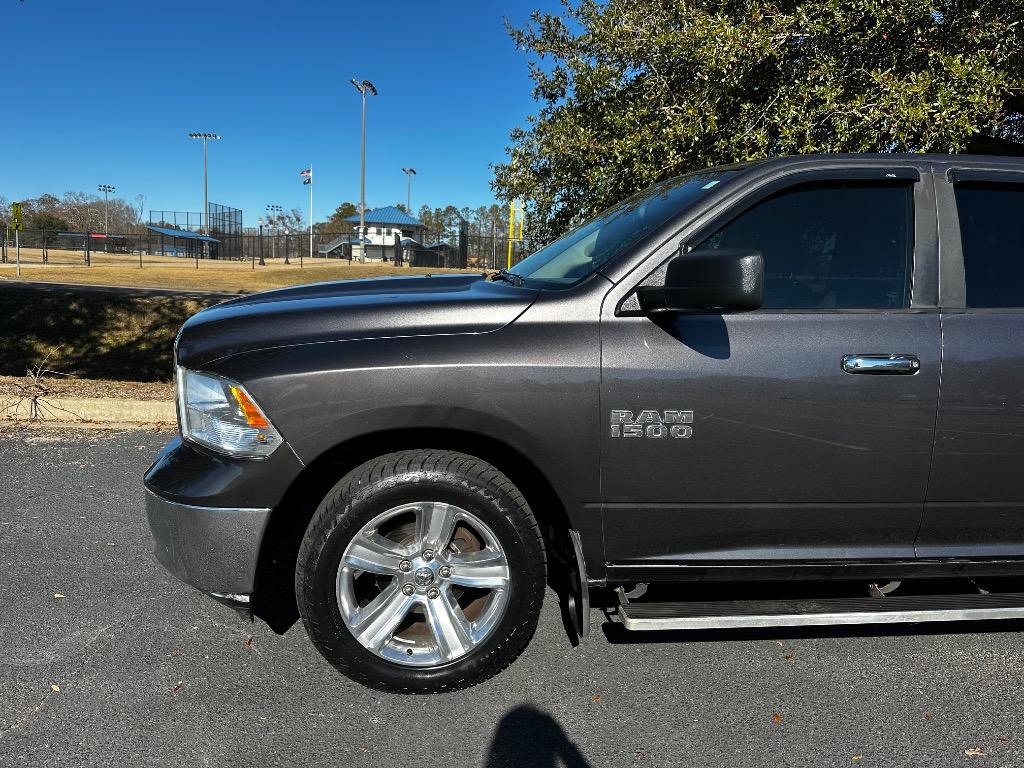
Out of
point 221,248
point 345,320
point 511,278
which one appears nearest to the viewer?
point 345,320

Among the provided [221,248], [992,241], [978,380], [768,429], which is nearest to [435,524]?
[768,429]

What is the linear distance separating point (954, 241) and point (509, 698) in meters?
2.31

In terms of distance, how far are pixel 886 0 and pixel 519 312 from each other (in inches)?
224

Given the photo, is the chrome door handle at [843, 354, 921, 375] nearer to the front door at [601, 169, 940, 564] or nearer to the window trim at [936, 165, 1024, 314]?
the front door at [601, 169, 940, 564]

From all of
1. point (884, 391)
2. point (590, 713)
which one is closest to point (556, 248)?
point (884, 391)

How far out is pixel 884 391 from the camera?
102 inches

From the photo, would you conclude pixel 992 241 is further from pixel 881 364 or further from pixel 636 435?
pixel 636 435

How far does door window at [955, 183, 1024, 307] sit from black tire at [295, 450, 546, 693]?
1.84 meters

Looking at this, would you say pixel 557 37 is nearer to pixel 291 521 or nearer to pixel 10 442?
pixel 10 442

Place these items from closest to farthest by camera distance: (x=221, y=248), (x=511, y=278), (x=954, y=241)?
(x=954, y=241) → (x=511, y=278) → (x=221, y=248)

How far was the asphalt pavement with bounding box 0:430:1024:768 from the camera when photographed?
2.38 m

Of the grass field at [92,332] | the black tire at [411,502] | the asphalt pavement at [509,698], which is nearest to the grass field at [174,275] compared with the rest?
the grass field at [92,332]

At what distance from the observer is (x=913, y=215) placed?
2797 mm

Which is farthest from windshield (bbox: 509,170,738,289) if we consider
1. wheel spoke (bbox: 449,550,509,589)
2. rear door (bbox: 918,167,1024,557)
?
wheel spoke (bbox: 449,550,509,589)
